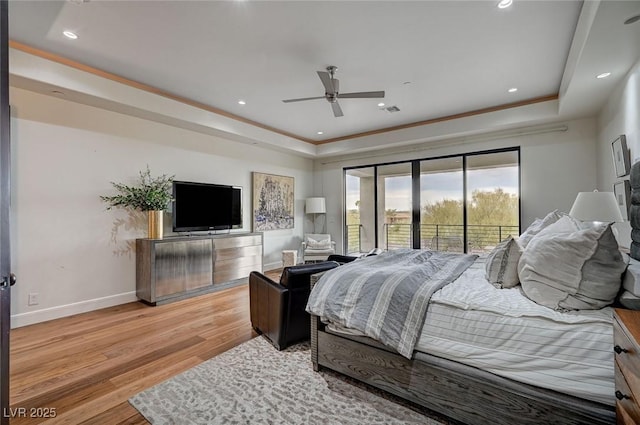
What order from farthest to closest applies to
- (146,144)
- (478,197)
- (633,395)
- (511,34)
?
1. (478,197)
2. (146,144)
3. (511,34)
4. (633,395)

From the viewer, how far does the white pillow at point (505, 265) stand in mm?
1951

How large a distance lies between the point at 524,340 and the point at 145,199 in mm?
4272

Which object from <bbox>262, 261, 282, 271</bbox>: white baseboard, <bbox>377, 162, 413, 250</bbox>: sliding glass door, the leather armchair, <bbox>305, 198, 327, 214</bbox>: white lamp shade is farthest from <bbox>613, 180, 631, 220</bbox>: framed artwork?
<bbox>262, 261, 282, 271</bbox>: white baseboard

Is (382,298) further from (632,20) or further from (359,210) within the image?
(359,210)

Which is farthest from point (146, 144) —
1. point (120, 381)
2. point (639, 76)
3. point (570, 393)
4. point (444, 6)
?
point (639, 76)

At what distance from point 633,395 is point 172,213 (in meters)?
4.74

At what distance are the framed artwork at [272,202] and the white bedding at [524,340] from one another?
4.55m

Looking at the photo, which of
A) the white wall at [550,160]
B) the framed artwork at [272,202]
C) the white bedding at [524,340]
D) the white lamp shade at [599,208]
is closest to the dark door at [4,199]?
the white bedding at [524,340]

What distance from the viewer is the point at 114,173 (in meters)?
3.88

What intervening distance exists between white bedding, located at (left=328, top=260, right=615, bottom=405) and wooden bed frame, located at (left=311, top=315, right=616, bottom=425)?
48 mm

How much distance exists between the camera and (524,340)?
1447 millimetres

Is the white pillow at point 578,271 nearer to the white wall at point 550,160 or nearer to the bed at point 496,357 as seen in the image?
the bed at point 496,357

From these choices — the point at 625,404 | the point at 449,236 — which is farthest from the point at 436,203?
the point at 625,404

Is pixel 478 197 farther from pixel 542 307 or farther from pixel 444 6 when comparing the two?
pixel 542 307
